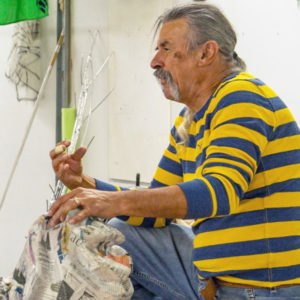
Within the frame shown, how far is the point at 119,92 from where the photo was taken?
9.31 ft

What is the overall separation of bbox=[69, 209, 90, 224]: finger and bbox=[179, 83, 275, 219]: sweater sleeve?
22 centimetres

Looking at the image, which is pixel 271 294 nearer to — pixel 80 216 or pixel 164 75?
pixel 80 216

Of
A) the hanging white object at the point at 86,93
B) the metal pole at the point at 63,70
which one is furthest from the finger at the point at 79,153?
the metal pole at the point at 63,70

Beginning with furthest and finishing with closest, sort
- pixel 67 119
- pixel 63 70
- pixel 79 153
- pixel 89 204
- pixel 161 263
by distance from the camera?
pixel 63 70, pixel 67 119, pixel 161 263, pixel 79 153, pixel 89 204

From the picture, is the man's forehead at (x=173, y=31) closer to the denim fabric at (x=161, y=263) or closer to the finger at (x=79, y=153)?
the finger at (x=79, y=153)

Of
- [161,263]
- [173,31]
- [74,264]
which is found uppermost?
[173,31]

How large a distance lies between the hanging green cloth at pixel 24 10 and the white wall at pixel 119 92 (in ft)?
1.12

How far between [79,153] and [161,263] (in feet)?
1.38

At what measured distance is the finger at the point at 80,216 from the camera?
113cm

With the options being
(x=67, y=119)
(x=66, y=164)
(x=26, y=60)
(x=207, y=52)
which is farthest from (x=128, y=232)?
(x=26, y=60)

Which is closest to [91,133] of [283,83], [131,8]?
[131,8]

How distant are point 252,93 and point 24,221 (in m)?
2.34

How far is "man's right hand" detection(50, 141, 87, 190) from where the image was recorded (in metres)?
1.51

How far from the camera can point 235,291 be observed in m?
1.35
